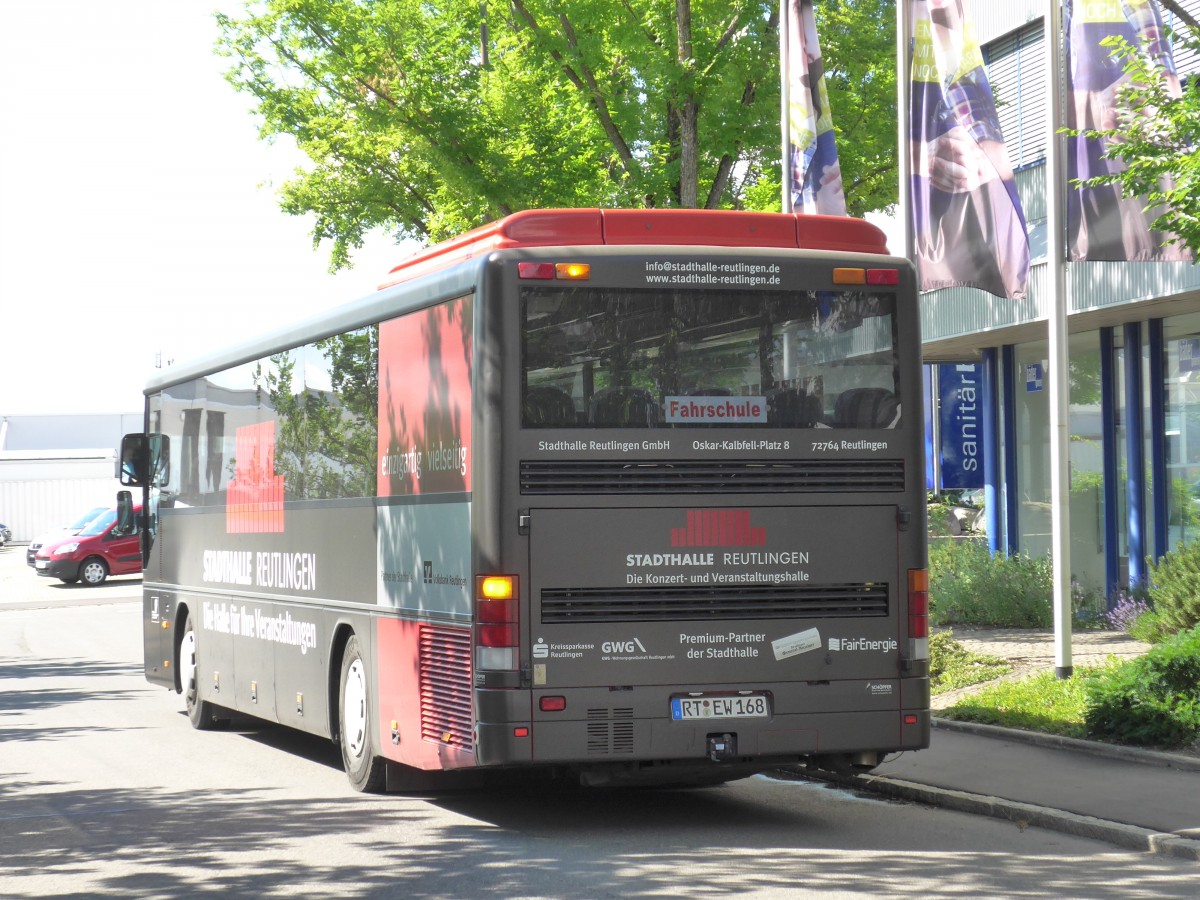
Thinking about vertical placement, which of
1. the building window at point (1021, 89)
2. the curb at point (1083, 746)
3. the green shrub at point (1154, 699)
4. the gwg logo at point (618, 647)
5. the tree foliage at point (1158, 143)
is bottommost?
the curb at point (1083, 746)

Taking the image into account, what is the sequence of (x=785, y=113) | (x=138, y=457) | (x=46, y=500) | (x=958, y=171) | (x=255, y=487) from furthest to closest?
(x=46, y=500)
(x=785, y=113)
(x=138, y=457)
(x=958, y=171)
(x=255, y=487)

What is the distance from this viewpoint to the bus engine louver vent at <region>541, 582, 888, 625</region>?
8680 millimetres

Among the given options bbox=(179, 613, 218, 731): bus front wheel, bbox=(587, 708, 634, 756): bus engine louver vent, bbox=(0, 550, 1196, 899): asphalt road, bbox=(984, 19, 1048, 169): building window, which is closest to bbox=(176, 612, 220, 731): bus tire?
bbox=(179, 613, 218, 731): bus front wheel

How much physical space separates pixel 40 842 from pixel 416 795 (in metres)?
2.50

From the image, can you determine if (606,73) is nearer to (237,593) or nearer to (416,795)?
(237,593)

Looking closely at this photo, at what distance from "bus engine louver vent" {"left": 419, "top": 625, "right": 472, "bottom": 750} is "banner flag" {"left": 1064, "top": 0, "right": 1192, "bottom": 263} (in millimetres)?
7253

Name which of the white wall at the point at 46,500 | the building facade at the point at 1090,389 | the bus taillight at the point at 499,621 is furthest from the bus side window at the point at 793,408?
the white wall at the point at 46,500

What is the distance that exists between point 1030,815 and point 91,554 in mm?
34052

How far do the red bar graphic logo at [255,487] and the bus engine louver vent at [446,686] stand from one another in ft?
10.7

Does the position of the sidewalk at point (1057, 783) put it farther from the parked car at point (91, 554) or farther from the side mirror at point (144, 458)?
the parked car at point (91, 554)

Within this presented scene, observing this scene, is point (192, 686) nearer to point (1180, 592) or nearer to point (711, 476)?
point (711, 476)

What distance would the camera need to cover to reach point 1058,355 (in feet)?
45.1

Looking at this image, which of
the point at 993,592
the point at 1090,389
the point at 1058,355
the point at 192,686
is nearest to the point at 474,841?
the point at 192,686

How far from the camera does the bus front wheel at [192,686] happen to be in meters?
14.5
